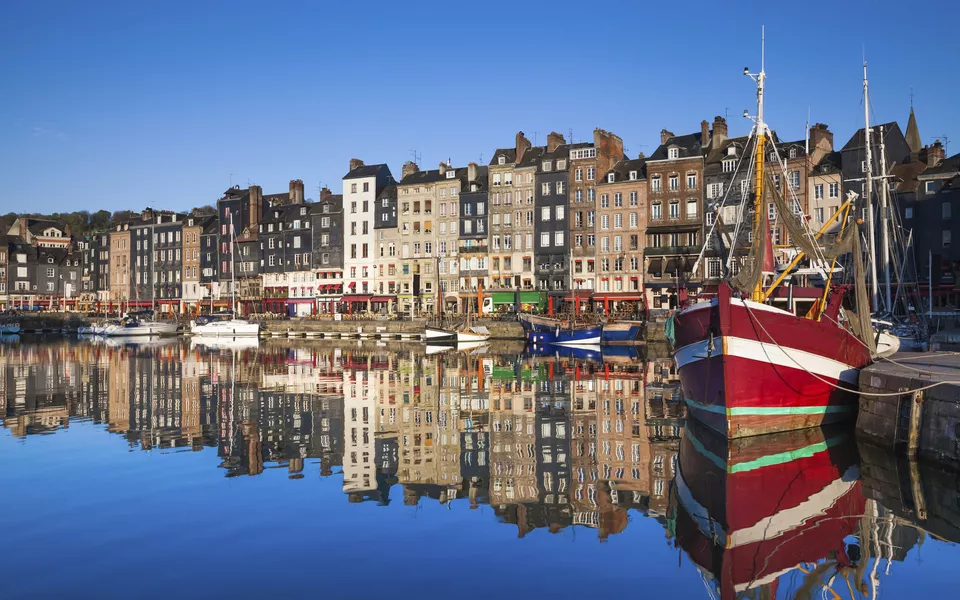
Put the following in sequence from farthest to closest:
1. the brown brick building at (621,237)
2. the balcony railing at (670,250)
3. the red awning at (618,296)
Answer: the brown brick building at (621,237) < the red awning at (618,296) < the balcony railing at (670,250)

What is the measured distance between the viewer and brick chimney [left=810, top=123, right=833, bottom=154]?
225 ft

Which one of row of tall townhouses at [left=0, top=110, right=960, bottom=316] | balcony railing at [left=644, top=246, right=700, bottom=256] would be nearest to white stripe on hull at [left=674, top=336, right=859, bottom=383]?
row of tall townhouses at [left=0, top=110, right=960, bottom=316]

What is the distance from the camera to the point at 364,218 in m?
93.2

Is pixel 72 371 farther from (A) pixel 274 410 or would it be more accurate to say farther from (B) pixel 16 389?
(A) pixel 274 410

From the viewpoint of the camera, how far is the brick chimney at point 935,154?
6519 cm

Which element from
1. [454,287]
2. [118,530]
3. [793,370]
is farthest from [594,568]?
[454,287]

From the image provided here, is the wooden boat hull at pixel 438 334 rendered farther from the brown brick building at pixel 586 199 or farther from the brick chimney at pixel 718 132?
the brick chimney at pixel 718 132

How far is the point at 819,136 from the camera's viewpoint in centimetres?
6925

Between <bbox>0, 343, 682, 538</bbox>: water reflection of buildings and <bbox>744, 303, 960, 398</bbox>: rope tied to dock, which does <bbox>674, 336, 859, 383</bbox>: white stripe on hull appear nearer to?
<bbox>744, 303, 960, 398</bbox>: rope tied to dock

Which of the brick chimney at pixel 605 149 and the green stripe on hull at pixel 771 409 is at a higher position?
the brick chimney at pixel 605 149

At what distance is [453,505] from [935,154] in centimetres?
6684

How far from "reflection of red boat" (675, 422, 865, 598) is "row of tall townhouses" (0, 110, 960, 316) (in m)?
37.0

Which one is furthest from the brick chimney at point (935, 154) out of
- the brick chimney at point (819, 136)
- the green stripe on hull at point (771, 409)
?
the green stripe on hull at point (771, 409)

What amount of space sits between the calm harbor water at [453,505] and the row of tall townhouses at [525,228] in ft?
125
